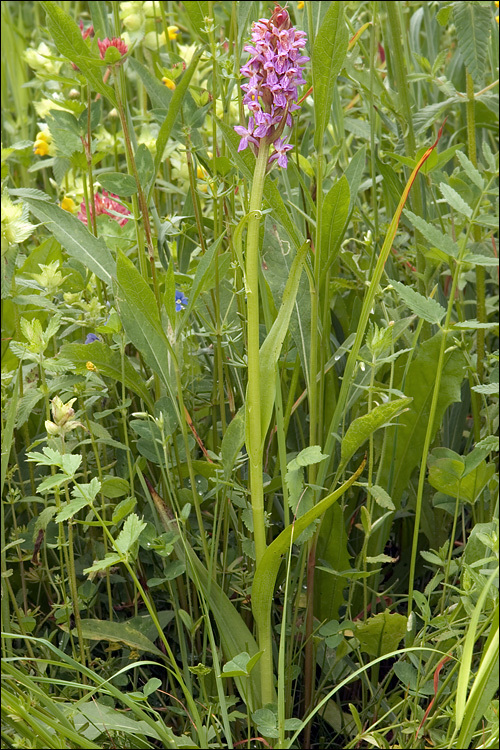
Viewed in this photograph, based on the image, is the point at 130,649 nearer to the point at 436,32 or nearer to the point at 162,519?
the point at 162,519

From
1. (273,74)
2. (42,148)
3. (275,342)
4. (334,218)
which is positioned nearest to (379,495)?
(275,342)

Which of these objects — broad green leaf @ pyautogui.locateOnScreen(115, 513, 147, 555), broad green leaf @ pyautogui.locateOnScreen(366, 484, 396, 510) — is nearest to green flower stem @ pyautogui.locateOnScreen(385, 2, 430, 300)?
broad green leaf @ pyautogui.locateOnScreen(366, 484, 396, 510)

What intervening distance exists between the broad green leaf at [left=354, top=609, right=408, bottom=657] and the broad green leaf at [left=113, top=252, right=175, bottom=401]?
341mm

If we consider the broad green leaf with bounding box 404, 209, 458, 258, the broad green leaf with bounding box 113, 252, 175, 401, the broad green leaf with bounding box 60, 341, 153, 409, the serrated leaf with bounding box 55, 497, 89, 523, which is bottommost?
the serrated leaf with bounding box 55, 497, 89, 523

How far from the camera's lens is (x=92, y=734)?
0.77 meters

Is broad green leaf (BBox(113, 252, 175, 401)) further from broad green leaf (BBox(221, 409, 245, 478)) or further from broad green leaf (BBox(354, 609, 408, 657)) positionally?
broad green leaf (BBox(354, 609, 408, 657))

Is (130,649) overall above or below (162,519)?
below

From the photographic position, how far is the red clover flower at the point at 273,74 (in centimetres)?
74

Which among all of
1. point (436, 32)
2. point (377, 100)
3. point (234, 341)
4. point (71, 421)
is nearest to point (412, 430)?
point (234, 341)

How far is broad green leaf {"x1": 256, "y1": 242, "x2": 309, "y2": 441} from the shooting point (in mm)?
775

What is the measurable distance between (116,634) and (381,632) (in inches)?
12.2

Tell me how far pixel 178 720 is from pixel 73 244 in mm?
607

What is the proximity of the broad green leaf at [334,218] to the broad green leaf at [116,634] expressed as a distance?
49cm

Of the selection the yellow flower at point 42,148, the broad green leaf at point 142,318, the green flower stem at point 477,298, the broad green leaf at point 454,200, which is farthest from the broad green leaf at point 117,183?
the yellow flower at point 42,148
